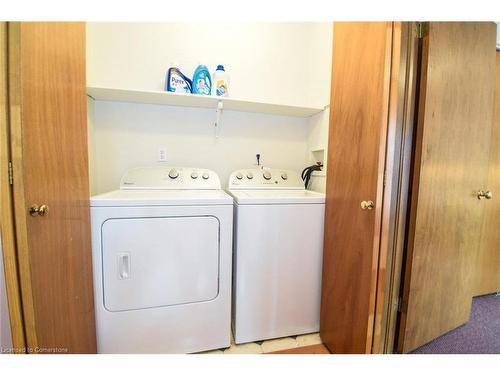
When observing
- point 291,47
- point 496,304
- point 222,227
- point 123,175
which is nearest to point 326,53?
point 291,47

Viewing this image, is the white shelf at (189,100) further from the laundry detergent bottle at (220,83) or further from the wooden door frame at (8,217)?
the wooden door frame at (8,217)

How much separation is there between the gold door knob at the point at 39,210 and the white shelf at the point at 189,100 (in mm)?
989

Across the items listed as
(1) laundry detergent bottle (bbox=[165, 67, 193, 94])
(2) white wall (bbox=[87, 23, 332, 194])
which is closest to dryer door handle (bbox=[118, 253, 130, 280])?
(2) white wall (bbox=[87, 23, 332, 194])

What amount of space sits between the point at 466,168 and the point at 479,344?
1.17 metres

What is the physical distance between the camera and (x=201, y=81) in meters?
1.63

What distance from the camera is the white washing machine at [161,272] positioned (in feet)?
3.78

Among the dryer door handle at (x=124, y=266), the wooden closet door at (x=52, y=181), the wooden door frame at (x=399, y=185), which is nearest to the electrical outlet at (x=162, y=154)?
the wooden closet door at (x=52, y=181)

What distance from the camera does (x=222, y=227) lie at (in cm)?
128

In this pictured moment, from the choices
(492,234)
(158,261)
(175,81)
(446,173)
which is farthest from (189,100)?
(492,234)

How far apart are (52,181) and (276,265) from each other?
1.24 m

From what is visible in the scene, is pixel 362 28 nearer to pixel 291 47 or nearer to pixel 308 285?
pixel 291 47

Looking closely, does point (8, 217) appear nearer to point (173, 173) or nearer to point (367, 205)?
point (173, 173)
